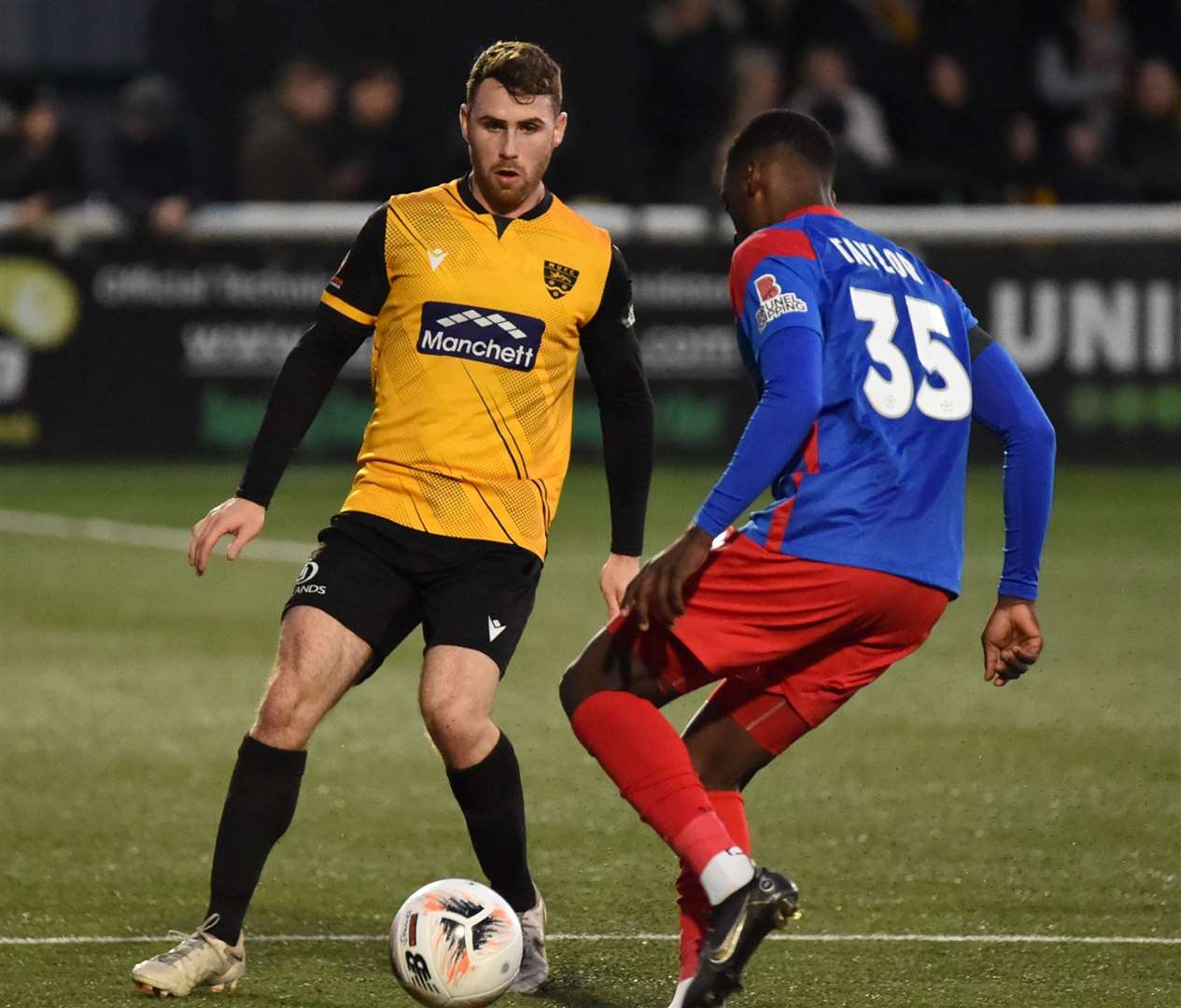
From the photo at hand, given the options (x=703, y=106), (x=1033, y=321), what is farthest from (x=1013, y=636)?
(x=703, y=106)

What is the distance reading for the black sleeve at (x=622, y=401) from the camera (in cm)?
563

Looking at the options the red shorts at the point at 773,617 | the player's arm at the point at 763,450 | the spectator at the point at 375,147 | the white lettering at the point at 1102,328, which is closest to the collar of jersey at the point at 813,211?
the player's arm at the point at 763,450

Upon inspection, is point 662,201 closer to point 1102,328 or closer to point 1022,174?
point 1022,174

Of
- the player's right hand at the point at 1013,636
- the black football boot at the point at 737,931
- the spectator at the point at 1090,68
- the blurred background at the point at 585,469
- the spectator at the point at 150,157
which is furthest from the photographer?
the spectator at the point at 1090,68

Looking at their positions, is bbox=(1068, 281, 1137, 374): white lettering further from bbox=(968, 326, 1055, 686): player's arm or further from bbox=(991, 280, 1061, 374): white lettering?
bbox=(968, 326, 1055, 686): player's arm

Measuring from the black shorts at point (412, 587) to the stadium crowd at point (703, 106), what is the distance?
962 centimetres

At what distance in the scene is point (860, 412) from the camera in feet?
15.8

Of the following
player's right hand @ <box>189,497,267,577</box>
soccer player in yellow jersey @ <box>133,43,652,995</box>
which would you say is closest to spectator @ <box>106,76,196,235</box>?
soccer player in yellow jersey @ <box>133,43,652,995</box>

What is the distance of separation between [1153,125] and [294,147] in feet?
20.3

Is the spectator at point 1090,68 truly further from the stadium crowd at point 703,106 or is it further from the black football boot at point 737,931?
the black football boot at point 737,931

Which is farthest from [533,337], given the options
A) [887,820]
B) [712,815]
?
[887,820]

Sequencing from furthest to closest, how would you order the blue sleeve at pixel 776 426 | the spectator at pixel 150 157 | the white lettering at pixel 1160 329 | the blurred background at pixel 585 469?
the white lettering at pixel 1160 329
the spectator at pixel 150 157
the blurred background at pixel 585 469
the blue sleeve at pixel 776 426

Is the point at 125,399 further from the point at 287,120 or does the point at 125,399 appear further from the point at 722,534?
the point at 722,534

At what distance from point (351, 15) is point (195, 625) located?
30.6ft
